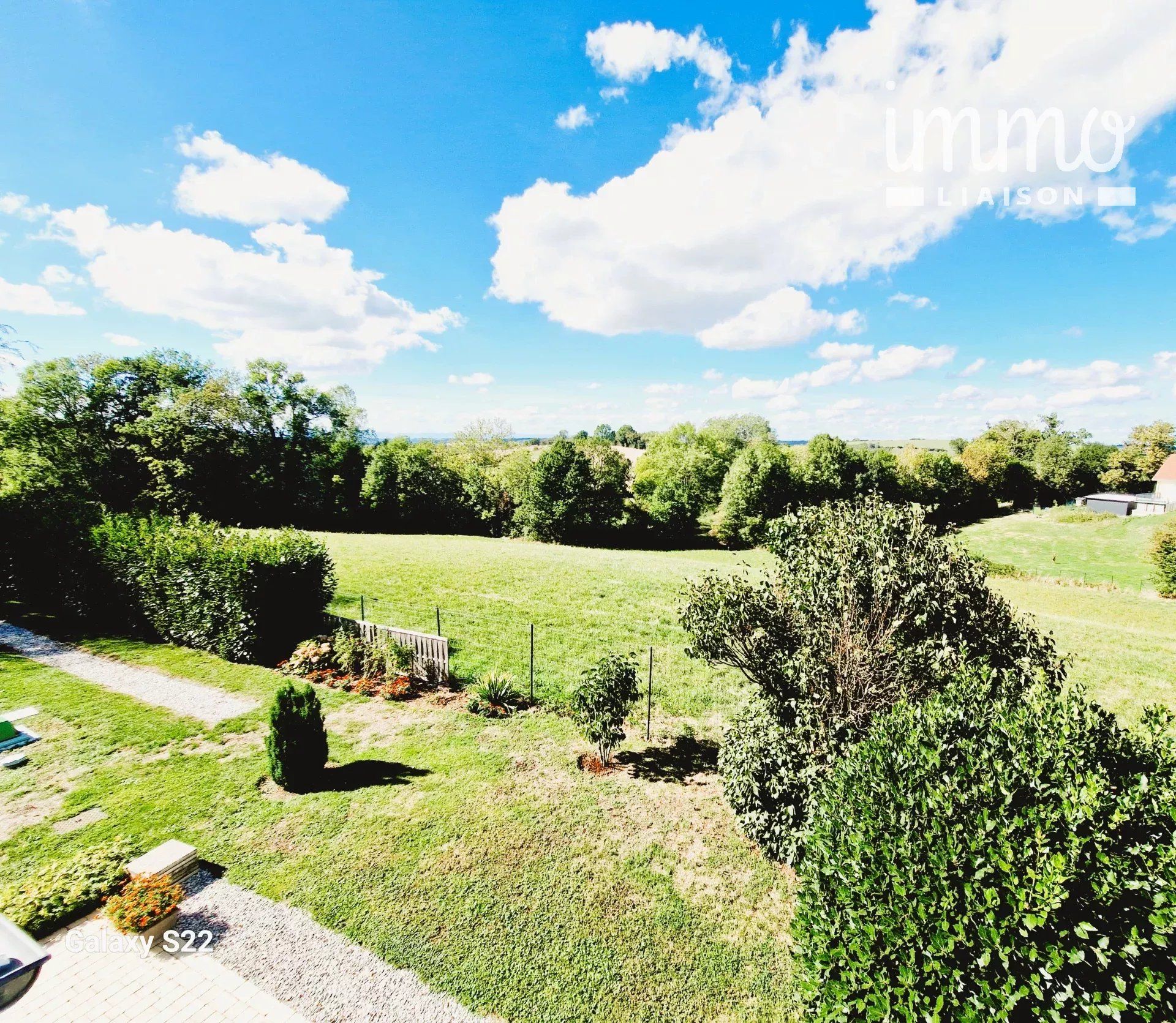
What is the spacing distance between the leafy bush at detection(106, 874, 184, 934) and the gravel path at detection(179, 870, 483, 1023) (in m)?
Result: 0.37

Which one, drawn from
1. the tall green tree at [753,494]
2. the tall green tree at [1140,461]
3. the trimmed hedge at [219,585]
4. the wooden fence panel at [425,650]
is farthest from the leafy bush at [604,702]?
the tall green tree at [1140,461]

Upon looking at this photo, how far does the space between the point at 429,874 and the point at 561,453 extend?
3998cm

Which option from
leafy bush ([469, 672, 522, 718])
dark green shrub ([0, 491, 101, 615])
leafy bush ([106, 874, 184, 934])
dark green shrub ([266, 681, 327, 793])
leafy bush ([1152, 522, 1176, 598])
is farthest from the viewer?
leafy bush ([1152, 522, 1176, 598])

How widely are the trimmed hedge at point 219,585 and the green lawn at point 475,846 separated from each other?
3003 millimetres

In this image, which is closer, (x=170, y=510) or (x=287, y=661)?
(x=287, y=661)

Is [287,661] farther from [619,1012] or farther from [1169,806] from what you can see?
[1169,806]

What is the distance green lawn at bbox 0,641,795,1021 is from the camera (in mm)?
4875

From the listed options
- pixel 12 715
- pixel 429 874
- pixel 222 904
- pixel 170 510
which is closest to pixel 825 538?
pixel 429 874

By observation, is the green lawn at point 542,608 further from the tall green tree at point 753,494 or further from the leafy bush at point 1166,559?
the leafy bush at point 1166,559

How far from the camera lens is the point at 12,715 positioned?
336 inches

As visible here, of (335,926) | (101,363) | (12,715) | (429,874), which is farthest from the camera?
(101,363)

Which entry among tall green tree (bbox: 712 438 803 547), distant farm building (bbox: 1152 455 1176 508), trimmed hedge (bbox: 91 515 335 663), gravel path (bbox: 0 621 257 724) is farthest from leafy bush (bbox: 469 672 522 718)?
distant farm building (bbox: 1152 455 1176 508)

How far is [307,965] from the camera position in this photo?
4.82m

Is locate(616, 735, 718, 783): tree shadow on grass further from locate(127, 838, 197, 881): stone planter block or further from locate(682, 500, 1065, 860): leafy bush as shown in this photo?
locate(127, 838, 197, 881): stone planter block
